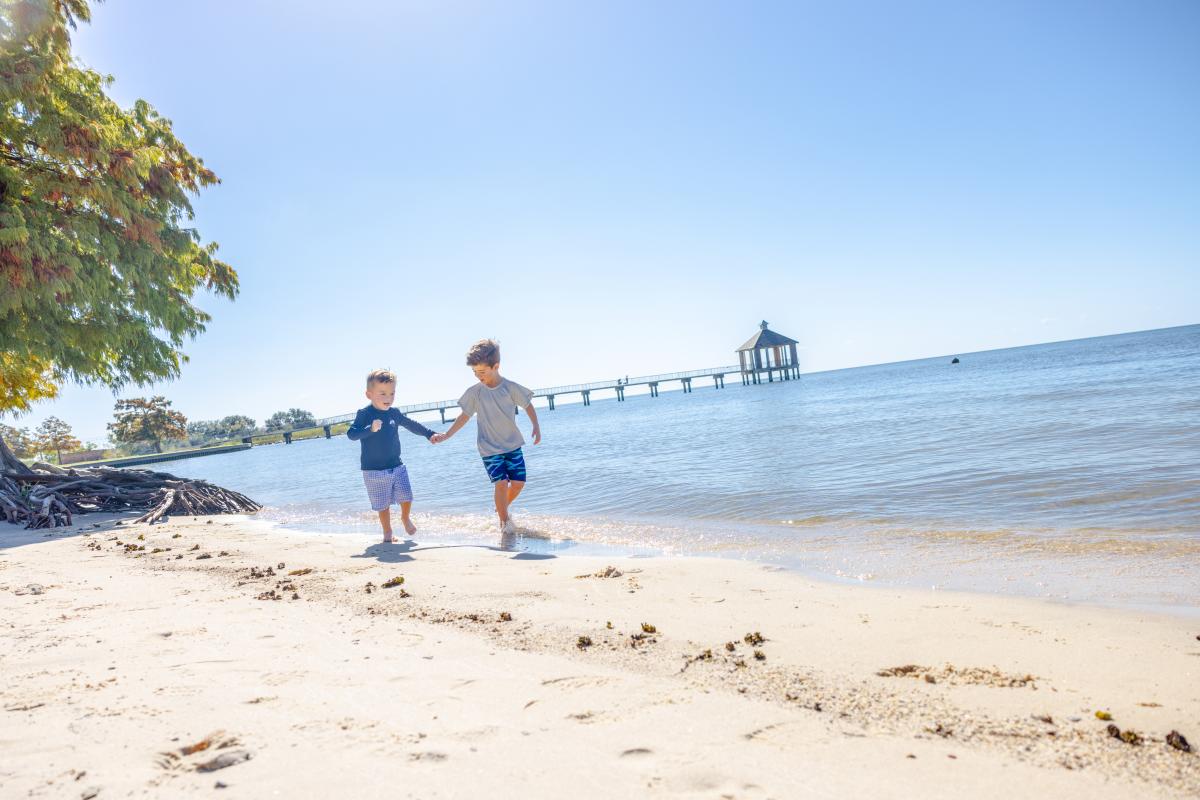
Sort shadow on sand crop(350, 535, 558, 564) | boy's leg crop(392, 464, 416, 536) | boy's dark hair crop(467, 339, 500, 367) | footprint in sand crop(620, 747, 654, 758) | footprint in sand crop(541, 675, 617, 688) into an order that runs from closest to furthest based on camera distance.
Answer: footprint in sand crop(620, 747, 654, 758)
footprint in sand crop(541, 675, 617, 688)
shadow on sand crop(350, 535, 558, 564)
boy's dark hair crop(467, 339, 500, 367)
boy's leg crop(392, 464, 416, 536)

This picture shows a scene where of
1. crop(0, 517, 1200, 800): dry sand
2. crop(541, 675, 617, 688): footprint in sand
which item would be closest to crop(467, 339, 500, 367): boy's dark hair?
crop(0, 517, 1200, 800): dry sand

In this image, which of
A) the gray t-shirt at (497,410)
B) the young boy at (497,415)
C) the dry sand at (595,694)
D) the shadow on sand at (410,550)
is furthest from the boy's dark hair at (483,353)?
the dry sand at (595,694)

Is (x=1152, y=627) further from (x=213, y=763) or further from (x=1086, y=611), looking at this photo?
(x=213, y=763)

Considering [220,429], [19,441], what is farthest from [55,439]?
[220,429]

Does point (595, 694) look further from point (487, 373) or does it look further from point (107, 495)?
point (107, 495)

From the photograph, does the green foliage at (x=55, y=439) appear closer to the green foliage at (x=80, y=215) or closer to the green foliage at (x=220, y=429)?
the green foliage at (x=220, y=429)

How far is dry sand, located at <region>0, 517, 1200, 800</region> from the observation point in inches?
68.2

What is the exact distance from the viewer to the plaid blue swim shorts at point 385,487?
6855mm

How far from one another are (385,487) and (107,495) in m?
8.05

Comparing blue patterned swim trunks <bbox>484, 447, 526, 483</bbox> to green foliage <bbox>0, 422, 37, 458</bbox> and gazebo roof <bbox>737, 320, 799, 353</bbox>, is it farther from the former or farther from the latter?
gazebo roof <bbox>737, 320, 799, 353</bbox>

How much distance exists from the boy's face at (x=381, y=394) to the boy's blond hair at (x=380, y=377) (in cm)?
3

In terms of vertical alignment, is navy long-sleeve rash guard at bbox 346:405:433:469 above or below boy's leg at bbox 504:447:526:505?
above

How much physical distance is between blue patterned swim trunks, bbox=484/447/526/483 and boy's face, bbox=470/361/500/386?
2.46ft

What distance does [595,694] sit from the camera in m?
2.34
